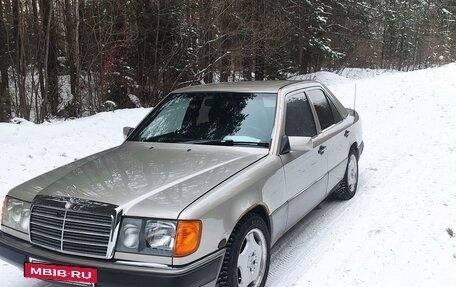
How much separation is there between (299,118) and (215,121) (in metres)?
0.87

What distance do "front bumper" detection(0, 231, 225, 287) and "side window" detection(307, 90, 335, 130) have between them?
250 centimetres

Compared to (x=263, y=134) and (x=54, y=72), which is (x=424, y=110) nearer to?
(x=263, y=134)

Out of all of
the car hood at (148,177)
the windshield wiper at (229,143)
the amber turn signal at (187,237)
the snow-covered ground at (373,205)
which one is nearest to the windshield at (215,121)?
the windshield wiper at (229,143)

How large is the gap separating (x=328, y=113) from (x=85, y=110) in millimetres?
9523

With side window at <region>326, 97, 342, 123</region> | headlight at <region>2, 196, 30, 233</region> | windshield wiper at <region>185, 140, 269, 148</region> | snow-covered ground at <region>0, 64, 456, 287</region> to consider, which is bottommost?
snow-covered ground at <region>0, 64, 456, 287</region>

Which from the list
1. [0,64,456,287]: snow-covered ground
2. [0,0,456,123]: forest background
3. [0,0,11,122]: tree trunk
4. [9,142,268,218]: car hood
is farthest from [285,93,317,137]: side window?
[0,0,11,122]: tree trunk

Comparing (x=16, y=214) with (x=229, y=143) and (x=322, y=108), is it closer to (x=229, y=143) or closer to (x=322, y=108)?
(x=229, y=143)

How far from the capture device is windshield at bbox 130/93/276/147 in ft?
13.2

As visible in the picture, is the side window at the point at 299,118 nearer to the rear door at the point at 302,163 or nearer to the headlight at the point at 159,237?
the rear door at the point at 302,163

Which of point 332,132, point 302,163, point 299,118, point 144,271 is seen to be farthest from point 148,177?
point 332,132

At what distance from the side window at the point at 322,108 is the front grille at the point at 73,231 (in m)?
2.86

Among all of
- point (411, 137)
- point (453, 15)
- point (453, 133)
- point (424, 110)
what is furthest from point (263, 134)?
point (453, 15)

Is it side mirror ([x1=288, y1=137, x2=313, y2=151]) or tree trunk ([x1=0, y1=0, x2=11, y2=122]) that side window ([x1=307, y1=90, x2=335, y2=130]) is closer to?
side mirror ([x1=288, y1=137, x2=313, y2=151])

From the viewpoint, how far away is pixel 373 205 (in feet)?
17.6
